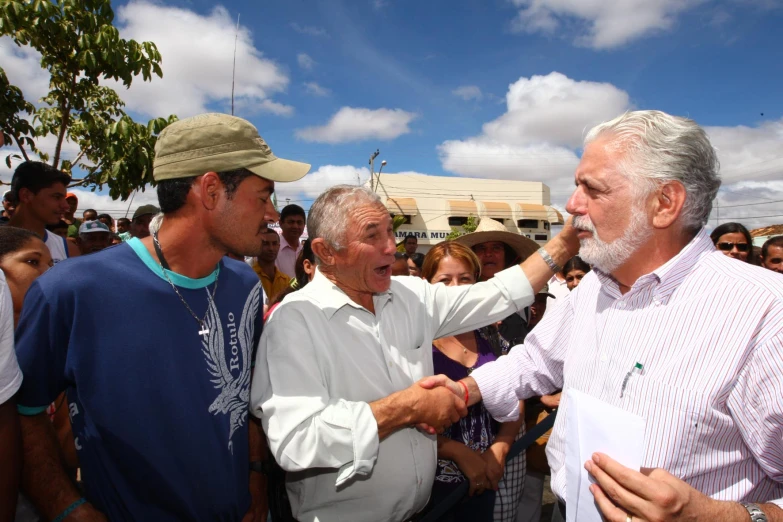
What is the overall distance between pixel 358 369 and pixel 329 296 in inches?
14.0

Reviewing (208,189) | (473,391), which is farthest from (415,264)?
(208,189)

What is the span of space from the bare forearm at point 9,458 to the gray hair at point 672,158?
2285 millimetres

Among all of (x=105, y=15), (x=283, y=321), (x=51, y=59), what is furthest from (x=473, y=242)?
(x=51, y=59)

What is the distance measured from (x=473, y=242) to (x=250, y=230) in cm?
322

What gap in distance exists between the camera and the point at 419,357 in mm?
2252

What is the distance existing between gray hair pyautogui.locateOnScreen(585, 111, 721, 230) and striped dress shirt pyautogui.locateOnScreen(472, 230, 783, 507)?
15 cm

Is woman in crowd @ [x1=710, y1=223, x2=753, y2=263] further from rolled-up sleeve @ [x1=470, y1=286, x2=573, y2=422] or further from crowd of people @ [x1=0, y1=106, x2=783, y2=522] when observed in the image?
rolled-up sleeve @ [x1=470, y1=286, x2=573, y2=422]

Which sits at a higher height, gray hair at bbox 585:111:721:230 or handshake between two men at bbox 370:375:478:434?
gray hair at bbox 585:111:721:230

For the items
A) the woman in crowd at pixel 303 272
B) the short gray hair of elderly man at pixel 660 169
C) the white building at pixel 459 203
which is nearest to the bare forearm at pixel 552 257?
the short gray hair of elderly man at pixel 660 169

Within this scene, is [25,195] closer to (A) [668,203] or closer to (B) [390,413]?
(B) [390,413]

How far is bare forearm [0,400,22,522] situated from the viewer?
1492 mm

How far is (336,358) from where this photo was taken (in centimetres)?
200

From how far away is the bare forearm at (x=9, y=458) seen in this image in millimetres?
1492

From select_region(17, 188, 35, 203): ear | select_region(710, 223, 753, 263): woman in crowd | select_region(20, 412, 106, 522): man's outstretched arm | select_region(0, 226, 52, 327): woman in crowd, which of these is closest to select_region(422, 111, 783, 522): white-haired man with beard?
select_region(20, 412, 106, 522): man's outstretched arm
